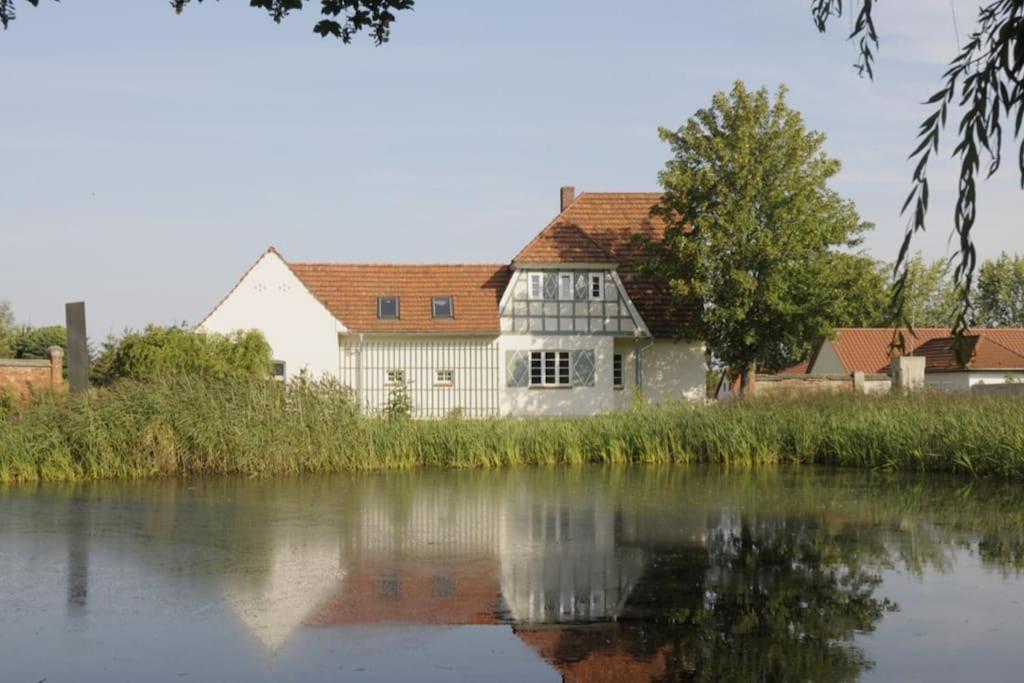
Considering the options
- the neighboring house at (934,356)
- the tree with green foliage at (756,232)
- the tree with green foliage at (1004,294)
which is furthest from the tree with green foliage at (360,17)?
the tree with green foliage at (1004,294)

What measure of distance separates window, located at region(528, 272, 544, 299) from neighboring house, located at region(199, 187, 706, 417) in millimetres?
32

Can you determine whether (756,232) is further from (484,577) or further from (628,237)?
(484,577)

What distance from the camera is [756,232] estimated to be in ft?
120

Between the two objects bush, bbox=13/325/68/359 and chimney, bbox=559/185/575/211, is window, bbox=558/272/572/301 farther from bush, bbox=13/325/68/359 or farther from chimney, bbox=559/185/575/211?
bush, bbox=13/325/68/359

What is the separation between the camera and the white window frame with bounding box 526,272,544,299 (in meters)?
39.3

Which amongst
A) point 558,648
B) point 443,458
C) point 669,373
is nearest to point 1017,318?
point 669,373

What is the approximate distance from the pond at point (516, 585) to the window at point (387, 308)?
2058 centimetres

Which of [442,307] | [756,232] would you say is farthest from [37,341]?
[756,232]

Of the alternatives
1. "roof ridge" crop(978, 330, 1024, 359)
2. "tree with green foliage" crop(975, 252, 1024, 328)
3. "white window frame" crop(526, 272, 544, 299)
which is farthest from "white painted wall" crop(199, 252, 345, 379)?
"tree with green foliage" crop(975, 252, 1024, 328)

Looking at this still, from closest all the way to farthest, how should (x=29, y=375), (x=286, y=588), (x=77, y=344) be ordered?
(x=286, y=588) → (x=29, y=375) → (x=77, y=344)

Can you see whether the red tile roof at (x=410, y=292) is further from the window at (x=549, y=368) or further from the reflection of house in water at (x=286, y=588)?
the reflection of house in water at (x=286, y=588)

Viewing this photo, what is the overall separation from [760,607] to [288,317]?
97.7ft

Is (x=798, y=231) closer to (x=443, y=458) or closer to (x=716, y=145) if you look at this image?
(x=716, y=145)

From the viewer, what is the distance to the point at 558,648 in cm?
834
